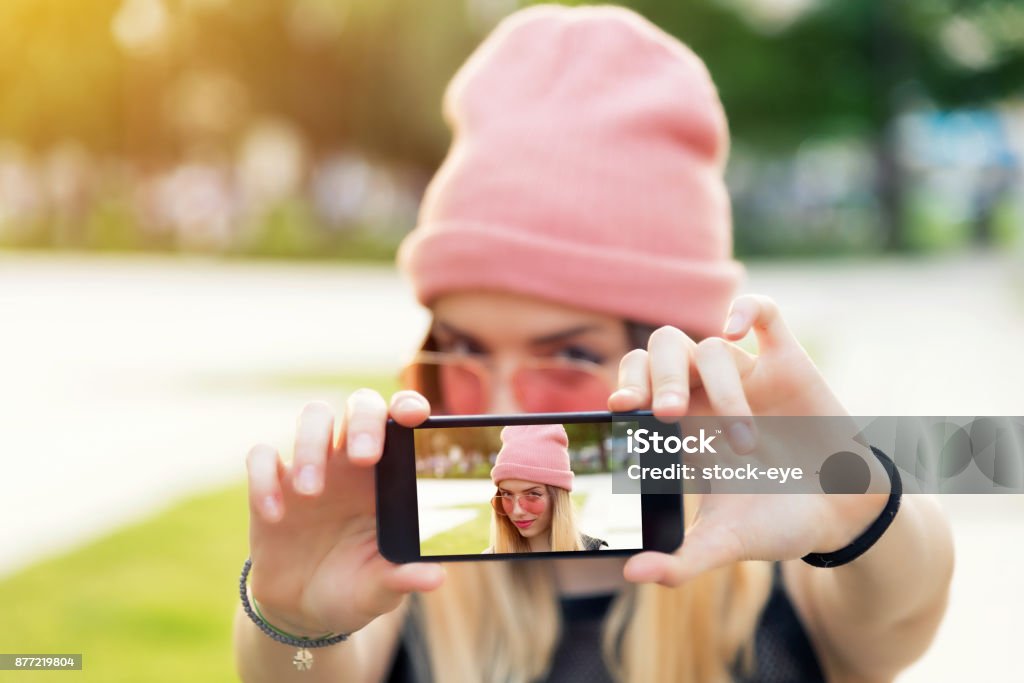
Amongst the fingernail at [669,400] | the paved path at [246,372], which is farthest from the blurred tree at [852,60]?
the fingernail at [669,400]

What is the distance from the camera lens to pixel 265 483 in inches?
57.4

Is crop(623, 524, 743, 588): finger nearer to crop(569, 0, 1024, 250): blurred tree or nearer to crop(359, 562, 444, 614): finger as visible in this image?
crop(359, 562, 444, 614): finger

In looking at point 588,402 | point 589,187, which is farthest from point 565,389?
point 589,187

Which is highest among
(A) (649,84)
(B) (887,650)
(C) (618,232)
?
(A) (649,84)

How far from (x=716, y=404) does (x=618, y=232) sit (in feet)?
3.16

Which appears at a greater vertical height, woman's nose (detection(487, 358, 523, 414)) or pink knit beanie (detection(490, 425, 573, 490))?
woman's nose (detection(487, 358, 523, 414))

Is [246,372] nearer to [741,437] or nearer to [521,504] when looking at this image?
[521,504]

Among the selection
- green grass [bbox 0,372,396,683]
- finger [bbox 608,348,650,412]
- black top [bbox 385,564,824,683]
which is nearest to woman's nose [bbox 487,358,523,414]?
black top [bbox 385,564,824,683]

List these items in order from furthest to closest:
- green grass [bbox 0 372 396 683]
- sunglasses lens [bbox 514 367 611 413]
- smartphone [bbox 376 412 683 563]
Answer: green grass [bbox 0 372 396 683], sunglasses lens [bbox 514 367 611 413], smartphone [bbox 376 412 683 563]

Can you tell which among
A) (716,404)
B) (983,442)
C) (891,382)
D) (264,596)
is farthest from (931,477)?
(891,382)

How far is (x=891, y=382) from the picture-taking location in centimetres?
812

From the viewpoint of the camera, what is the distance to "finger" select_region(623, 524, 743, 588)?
1.47 meters

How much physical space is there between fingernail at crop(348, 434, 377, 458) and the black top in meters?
0.80

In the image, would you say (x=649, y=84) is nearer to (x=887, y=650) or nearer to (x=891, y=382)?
(x=887, y=650)
